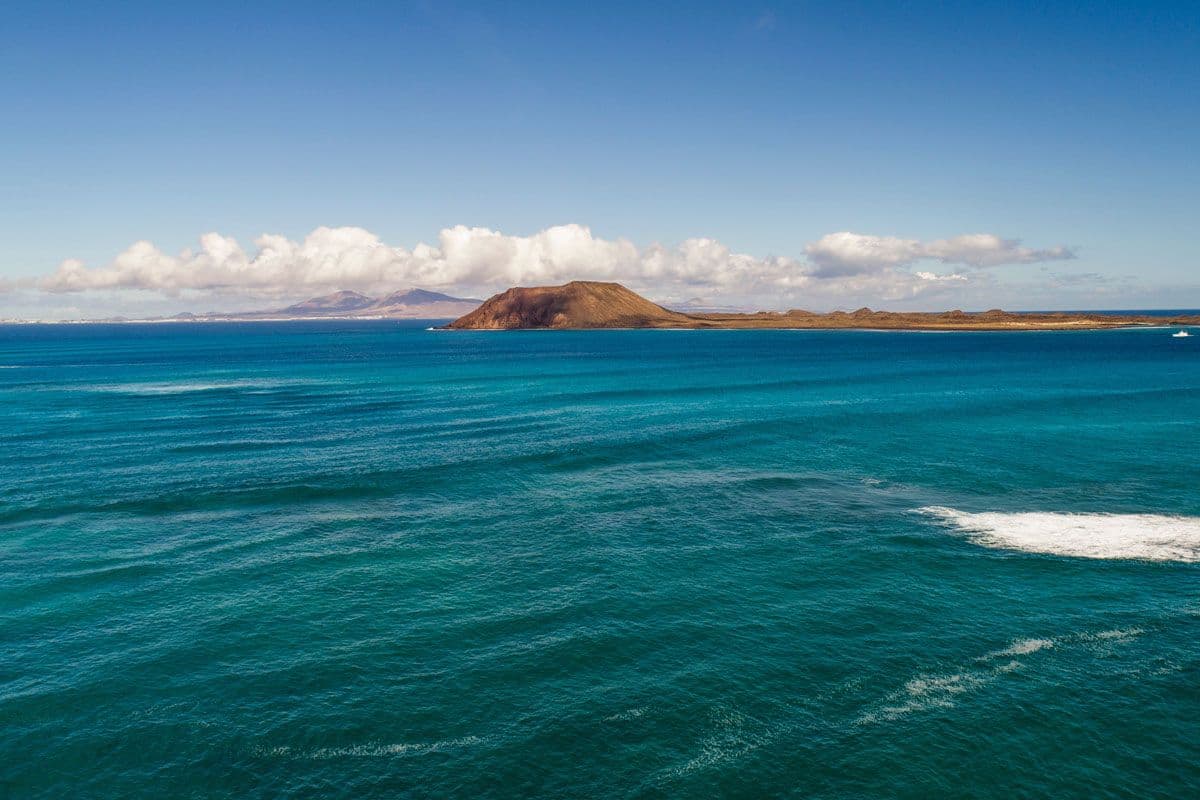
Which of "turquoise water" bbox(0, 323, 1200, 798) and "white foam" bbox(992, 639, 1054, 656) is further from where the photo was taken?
"white foam" bbox(992, 639, 1054, 656)

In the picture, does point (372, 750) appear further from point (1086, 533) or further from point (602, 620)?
point (1086, 533)

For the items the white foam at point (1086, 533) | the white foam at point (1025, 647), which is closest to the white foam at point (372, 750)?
the white foam at point (1025, 647)

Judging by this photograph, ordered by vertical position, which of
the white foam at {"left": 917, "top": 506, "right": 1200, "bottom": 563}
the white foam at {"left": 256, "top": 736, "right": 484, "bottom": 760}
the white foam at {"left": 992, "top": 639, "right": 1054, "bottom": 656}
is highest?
the white foam at {"left": 917, "top": 506, "right": 1200, "bottom": 563}

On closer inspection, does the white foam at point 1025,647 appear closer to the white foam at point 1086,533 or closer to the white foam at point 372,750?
the white foam at point 1086,533

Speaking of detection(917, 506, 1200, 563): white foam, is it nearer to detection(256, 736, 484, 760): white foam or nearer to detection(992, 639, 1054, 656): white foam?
detection(992, 639, 1054, 656): white foam

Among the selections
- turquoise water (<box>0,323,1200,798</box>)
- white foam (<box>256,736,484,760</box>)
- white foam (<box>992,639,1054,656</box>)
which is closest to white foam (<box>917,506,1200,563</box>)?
turquoise water (<box>0,323,1200,798</box>)

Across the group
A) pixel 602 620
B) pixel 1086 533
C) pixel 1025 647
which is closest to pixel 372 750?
pixel 602 620
